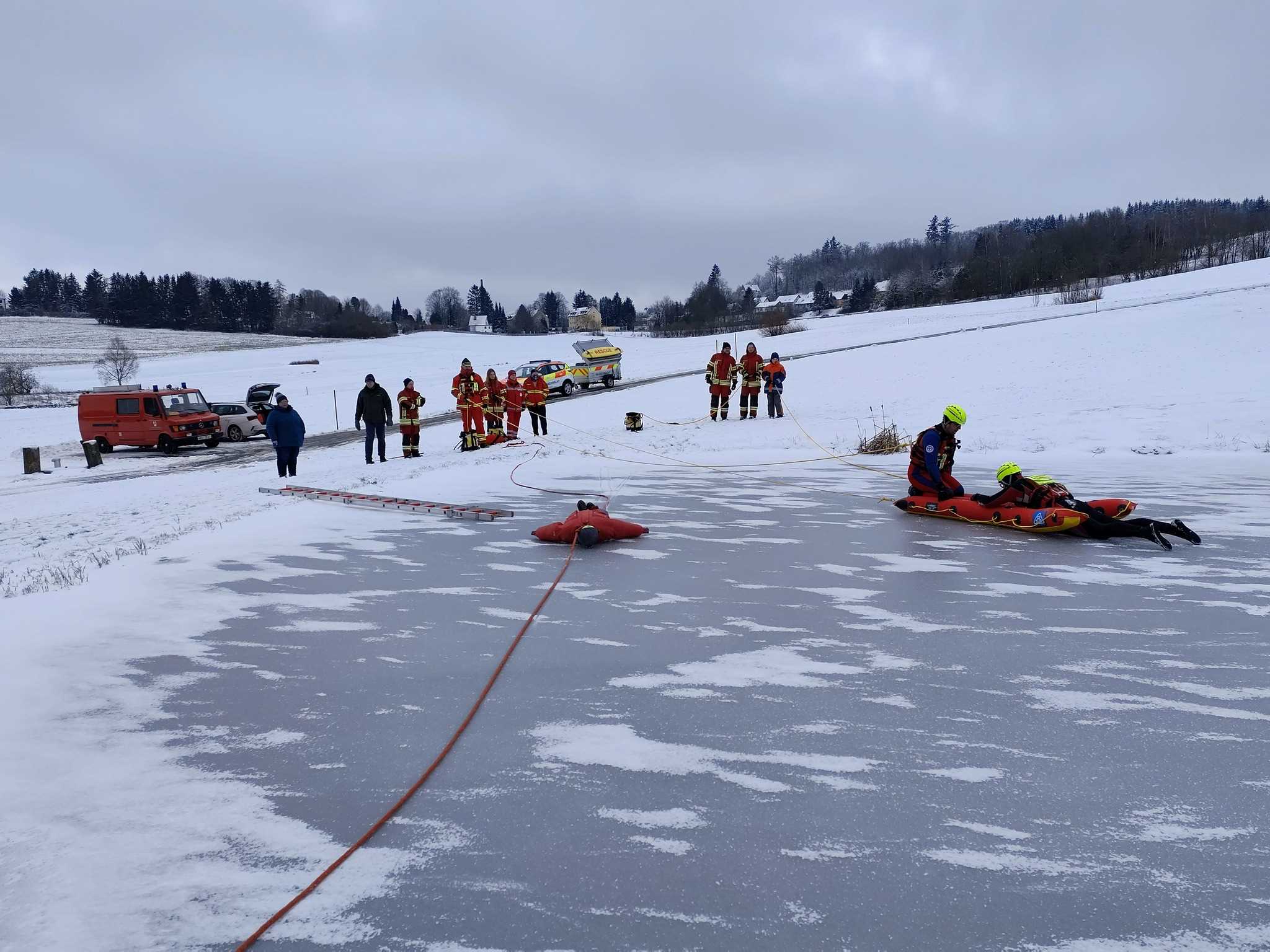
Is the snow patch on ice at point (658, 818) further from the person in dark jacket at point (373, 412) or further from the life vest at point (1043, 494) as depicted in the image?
the person in dark jacket at point (373, 412)

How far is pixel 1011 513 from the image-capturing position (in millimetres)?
8117

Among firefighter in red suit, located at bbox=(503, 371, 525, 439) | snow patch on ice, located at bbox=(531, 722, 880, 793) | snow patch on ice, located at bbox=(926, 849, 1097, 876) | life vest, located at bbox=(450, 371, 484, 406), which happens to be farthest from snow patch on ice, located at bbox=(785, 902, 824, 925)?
firefighter in red suit, located at bbox=(503, 371, 525, 439)

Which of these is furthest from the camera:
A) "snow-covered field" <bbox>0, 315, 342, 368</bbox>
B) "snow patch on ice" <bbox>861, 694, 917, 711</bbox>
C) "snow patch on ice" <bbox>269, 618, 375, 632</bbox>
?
"snow-covered field" <bbox>0, 315, 342, 368</bbox>

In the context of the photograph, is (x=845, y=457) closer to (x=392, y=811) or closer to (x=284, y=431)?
(x=284, y=431)

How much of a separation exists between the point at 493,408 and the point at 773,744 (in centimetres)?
1516

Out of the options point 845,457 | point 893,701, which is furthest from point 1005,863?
point 845,457

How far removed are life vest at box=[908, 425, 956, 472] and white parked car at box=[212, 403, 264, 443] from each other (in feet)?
66.9

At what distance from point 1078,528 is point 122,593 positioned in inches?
322

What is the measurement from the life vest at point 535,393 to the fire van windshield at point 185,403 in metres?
9.81

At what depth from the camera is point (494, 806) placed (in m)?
3.13

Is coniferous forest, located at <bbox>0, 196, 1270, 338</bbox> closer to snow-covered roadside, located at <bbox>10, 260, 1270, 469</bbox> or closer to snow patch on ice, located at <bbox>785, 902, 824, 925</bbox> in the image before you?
snow-covered roadside, located at <bbox>10, 260, 1270, 469</bbox>

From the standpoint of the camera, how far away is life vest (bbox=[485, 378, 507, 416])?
58.0ft

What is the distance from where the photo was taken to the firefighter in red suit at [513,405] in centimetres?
1791

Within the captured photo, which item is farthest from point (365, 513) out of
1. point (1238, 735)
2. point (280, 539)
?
point (1238, 735)
